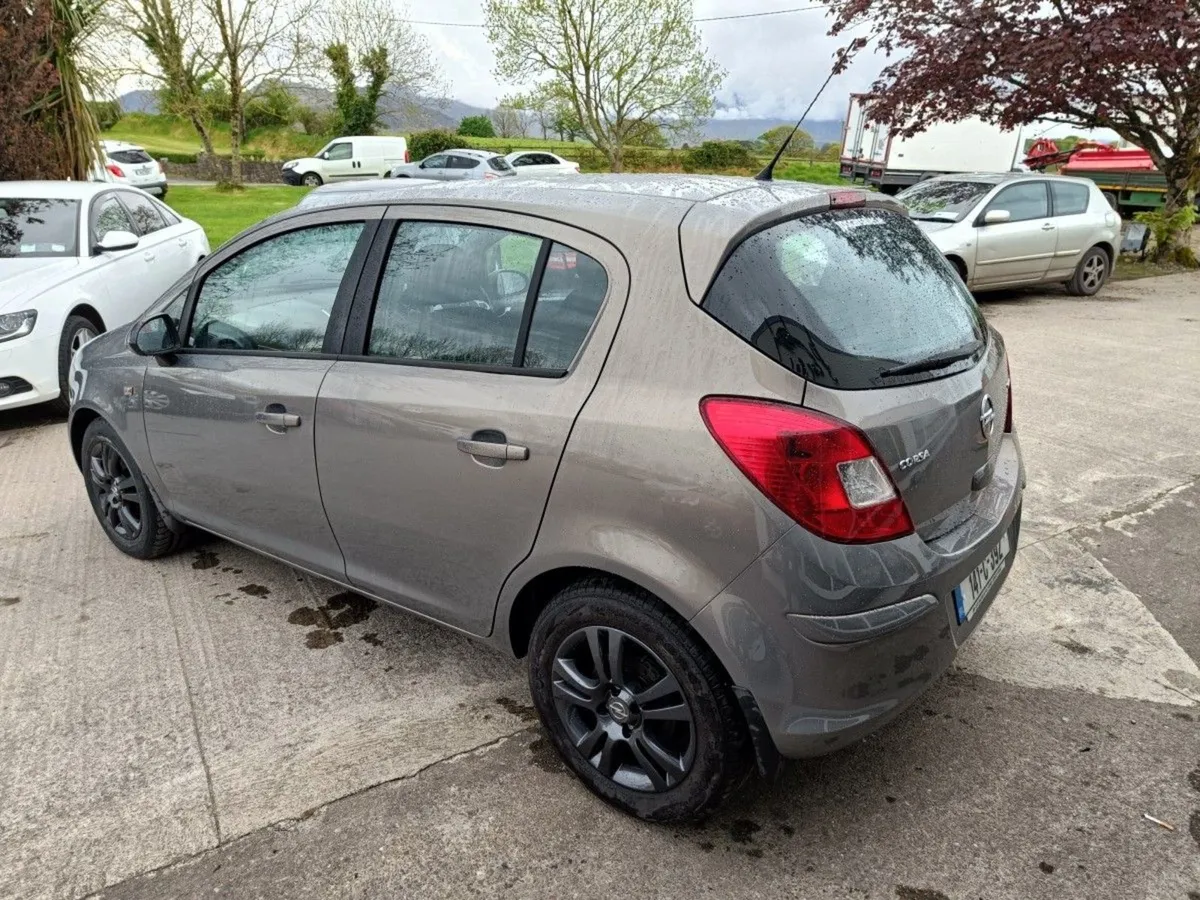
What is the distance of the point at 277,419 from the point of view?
9.32ft

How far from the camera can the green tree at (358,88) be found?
3694 cm

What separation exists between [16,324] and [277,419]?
3896 millimetres

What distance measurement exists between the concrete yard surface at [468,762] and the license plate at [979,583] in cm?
54

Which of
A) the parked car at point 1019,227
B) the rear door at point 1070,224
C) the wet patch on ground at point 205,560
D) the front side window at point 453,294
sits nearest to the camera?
the front side window at point 453,294

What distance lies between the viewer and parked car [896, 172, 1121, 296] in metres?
9.55

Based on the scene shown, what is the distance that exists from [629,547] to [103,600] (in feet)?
8.51

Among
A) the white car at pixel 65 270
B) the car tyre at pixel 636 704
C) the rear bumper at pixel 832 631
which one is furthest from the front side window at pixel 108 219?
the rear bumper at pixel 832 631

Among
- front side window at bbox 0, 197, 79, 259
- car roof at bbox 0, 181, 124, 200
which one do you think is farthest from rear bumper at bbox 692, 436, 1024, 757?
car roof at bbox 0, 181, 124, 200

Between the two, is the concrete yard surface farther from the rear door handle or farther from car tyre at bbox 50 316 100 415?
car tyre at bbox 50 316 100 415

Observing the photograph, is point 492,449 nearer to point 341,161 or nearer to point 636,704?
point 636,704

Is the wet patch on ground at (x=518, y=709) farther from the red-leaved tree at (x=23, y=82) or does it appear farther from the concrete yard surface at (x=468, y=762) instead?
the red-leaved tree at (x=23, y=82)

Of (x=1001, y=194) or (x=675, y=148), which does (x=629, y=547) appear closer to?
(x=1001, y=194)

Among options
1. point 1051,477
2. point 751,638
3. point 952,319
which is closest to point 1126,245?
point 1051,477

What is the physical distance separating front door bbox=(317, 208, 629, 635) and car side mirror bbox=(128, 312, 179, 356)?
0.97 meters
